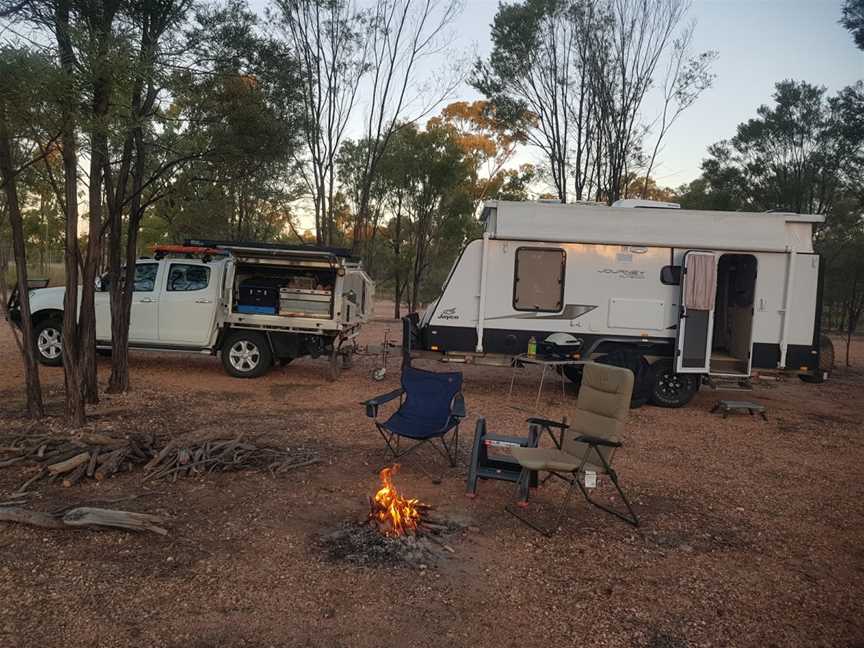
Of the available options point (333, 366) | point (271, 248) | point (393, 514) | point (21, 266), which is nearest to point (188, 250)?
point (271, 248)

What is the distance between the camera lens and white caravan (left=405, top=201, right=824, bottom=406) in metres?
8.22

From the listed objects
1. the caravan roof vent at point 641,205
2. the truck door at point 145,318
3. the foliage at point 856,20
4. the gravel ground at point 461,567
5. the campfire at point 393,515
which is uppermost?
the foliage at point 856,20

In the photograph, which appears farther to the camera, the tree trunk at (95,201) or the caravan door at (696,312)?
the caravan door at (696,312)

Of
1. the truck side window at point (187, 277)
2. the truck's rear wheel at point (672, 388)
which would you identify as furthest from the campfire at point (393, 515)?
the truck side window at point (187, 277)

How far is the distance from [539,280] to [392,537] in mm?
5572

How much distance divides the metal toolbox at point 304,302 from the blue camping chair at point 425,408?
3.71m

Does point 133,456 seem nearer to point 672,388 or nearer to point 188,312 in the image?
point 188,312

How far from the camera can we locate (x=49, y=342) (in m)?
9.26

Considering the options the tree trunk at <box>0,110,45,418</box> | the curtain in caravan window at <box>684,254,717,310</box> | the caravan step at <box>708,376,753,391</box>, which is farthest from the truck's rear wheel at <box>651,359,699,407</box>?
the tree trunk at <box>0,110,45,418</box>

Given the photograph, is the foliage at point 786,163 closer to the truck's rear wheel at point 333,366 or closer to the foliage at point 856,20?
the foliage at point 856,20

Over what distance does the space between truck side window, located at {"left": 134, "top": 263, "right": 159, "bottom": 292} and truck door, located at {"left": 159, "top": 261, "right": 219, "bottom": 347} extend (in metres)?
0.26

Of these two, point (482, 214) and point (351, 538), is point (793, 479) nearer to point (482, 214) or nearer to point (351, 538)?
point (351, 538)

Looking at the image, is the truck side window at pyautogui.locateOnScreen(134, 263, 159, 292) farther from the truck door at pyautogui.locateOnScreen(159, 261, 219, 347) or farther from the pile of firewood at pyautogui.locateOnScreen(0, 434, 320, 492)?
the pile of firewood at pyautogui.locateOnScreen(0, 434, 320, 492)

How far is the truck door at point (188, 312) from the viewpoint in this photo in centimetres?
920
